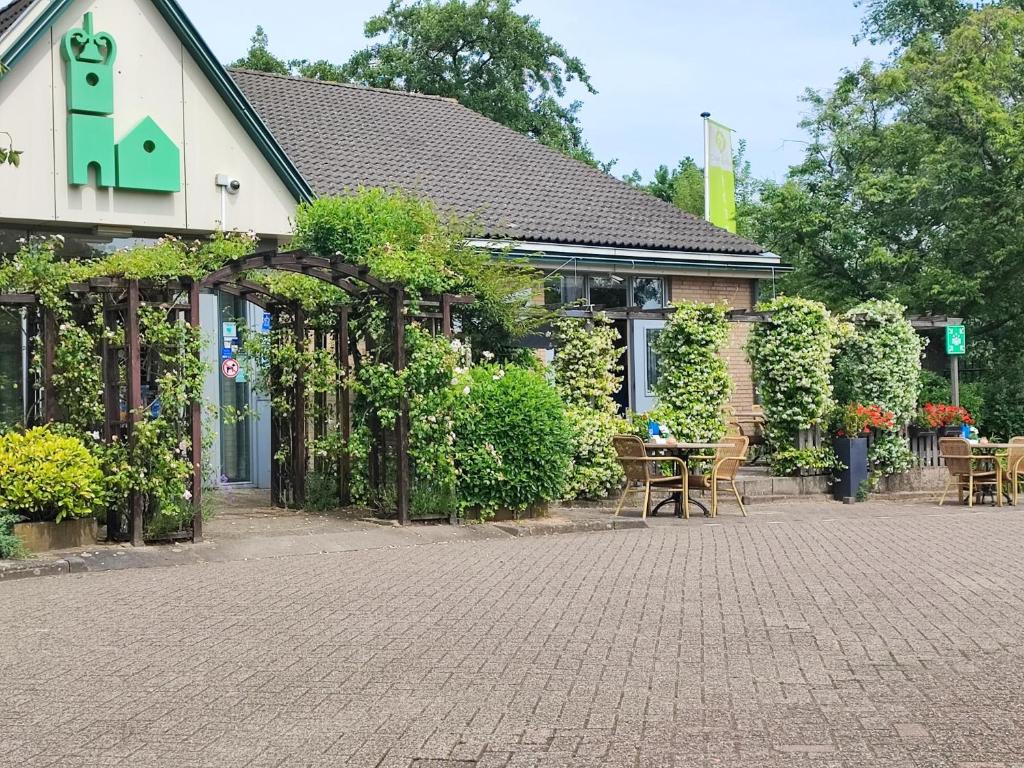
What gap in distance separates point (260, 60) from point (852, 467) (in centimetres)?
2617

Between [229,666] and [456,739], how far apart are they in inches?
78.1

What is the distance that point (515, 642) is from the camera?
7691mm

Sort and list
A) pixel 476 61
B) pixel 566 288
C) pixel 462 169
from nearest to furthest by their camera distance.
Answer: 1. pixel 566 288
2. pixel 462 169
3. pixel 476 61

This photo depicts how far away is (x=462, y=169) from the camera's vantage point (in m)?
24.2

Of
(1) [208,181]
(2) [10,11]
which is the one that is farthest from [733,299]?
(2) [10,11]

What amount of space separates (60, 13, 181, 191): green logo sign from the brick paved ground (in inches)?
286

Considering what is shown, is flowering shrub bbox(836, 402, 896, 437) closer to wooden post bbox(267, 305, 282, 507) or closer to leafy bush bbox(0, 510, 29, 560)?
wooden post bbox(267, 305, 282, 507)

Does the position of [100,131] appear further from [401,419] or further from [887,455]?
[887,455]

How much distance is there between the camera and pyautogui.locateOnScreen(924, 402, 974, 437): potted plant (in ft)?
66.6

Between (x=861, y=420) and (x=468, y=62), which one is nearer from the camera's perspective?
(x=861, y=420)

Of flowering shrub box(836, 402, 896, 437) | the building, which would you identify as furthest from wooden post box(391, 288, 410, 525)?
flowering shrub box(836, 402, 896, 437)

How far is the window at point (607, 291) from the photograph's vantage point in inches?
890

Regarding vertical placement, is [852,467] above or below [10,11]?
below

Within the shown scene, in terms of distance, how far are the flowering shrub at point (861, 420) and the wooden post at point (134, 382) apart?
10686 mm
